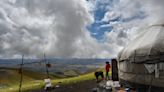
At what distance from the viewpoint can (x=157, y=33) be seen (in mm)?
16438

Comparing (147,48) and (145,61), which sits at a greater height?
(147,48)

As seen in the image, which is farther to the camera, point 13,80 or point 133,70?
point 13,80

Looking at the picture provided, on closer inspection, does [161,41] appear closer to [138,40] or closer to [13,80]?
[138,40]

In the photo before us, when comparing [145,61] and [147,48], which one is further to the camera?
[147,48]

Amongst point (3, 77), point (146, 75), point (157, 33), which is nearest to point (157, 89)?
point (146, 75)

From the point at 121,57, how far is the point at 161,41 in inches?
130

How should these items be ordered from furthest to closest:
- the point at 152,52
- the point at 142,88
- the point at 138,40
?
1. the point at 138,40
2. the point at 142,88
3. the point at 152,52

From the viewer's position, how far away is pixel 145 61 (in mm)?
15812

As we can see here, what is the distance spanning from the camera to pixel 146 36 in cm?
1731

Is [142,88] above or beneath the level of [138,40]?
beneath

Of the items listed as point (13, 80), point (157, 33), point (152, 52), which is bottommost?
point (13, 80)

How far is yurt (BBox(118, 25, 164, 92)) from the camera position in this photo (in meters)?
15.3

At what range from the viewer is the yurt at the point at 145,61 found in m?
15.3

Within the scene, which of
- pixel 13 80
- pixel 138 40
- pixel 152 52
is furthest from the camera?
pixel 13 80
